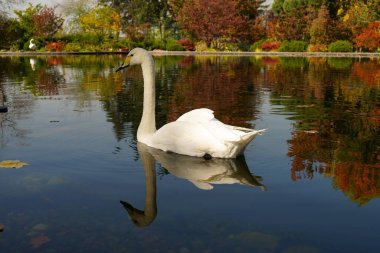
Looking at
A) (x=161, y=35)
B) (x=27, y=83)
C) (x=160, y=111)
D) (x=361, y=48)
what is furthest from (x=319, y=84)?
(x=161, y=35)

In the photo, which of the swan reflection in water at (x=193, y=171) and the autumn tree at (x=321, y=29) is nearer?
the swan reflection in water at (x=193, y=171)

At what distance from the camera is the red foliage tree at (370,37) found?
4551cm

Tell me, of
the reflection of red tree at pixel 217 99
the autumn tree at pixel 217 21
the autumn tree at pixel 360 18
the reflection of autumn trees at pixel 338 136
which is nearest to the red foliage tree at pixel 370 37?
the autumn tree at pixel 360 18

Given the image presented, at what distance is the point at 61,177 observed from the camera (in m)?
5.38

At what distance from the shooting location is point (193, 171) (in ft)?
18.2

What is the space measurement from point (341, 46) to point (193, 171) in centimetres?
4498

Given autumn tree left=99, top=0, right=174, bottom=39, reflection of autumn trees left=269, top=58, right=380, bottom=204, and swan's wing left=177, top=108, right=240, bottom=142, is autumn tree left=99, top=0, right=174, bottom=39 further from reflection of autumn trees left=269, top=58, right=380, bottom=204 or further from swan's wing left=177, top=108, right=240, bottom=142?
swan's wing left=177, top=108, right=240, bottom=142

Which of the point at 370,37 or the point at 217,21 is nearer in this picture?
the point at 370,37

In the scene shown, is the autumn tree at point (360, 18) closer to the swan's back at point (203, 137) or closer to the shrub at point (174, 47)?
the shrub at point (174, 47)

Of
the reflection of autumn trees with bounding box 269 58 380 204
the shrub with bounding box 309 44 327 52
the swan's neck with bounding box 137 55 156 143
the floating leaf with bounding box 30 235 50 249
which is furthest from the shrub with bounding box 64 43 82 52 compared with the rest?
the floating leaf with bounding box 30 235 50 249

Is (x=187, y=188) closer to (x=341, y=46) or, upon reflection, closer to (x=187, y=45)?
(x=341, y=46)

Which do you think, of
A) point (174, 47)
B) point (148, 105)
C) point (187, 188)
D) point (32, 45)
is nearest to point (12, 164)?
point (148, 105)

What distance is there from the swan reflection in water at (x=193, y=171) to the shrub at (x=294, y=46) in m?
46.0

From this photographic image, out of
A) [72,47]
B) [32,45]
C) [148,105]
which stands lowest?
[148,105]
